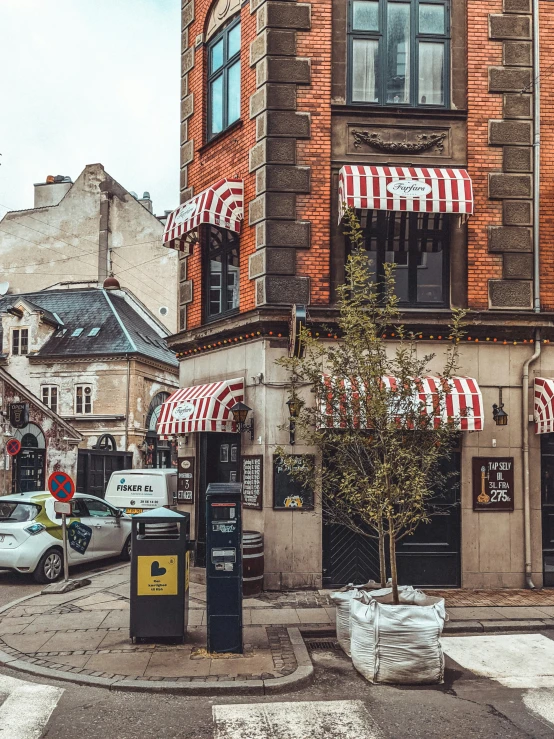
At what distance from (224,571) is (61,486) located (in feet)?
16.6

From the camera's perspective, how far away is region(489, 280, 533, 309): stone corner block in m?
13.6

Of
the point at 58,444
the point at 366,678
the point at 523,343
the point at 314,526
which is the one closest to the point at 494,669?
the point at 366,678

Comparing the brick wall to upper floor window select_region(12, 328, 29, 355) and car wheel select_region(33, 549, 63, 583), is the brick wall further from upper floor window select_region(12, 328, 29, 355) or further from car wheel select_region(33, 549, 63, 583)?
upper floor window select_region(12, 328, 29, 355)

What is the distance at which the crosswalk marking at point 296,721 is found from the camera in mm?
6566

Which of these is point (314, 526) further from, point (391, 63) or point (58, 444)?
point (58, 444)

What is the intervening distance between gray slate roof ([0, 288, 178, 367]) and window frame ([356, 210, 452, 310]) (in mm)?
23245

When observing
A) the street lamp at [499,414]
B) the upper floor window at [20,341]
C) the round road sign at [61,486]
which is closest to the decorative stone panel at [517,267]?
the street lamp at [499,414]

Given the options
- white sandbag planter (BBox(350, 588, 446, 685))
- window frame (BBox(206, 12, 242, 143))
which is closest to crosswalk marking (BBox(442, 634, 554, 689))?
white sandbag planter (BBox(350, 588, 446, 685))

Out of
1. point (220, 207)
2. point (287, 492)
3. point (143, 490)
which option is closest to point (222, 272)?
point (220, 207)

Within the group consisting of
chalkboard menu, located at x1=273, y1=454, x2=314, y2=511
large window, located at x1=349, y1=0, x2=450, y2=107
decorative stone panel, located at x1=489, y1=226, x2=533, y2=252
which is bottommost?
chalkboard menu, located at x1=273, y1=454, x2=314, y2=511

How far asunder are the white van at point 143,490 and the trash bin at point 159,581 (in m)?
10.7

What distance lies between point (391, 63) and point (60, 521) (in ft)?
33.8

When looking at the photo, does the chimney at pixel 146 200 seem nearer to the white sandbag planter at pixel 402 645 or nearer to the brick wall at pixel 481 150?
the brick wall at pixel 481 150

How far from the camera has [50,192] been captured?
46.2m
